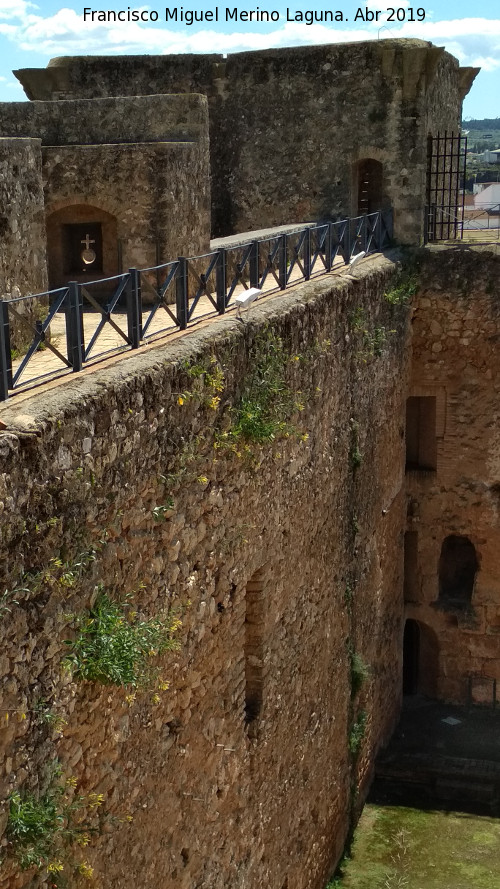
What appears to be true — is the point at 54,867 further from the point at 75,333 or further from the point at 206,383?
the point at 206,383

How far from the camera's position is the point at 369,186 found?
606 inches

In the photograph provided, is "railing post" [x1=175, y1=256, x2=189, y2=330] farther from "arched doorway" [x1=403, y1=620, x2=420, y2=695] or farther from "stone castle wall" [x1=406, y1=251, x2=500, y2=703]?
"arched doorway" [x1=403, y1=620, x2=420, y2=695]

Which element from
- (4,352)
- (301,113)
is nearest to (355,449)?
(301,113)

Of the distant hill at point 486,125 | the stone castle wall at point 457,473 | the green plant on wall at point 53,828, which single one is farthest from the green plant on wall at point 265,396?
the distant hill at point 486,125

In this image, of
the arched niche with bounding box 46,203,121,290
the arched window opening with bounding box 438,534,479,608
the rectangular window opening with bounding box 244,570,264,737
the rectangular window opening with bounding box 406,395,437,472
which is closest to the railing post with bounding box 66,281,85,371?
the rectangular window opening with bounding box 244,570,264,737

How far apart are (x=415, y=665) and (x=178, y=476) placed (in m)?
9.55

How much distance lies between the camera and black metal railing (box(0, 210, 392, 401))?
5.75 meters

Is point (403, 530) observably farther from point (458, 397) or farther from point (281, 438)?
point (281, 438)

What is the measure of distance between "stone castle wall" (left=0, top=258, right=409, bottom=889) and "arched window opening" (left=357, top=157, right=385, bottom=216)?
9.91 feet

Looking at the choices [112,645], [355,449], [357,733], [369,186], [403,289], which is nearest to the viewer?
[112,645]

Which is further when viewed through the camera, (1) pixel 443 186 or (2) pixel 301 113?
(2) pixel 301 113

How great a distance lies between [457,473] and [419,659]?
2716 mm

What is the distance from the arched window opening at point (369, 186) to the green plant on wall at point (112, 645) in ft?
33.9

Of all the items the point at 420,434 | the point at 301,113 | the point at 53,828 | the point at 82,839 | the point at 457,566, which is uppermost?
the point at 301,113
